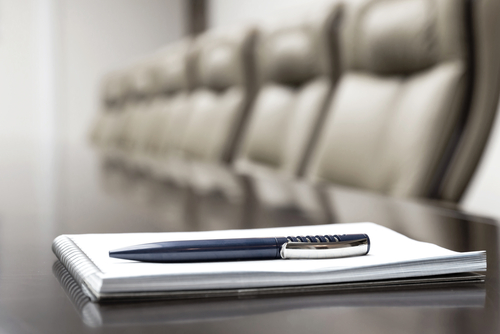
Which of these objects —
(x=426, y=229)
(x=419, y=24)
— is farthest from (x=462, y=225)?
(x=419, y=24)

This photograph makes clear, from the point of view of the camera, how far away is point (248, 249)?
25cm

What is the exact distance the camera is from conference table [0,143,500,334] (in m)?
0.20

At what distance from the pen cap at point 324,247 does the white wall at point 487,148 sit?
29cm

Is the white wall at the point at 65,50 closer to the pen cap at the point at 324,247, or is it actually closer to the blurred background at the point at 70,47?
the blurred background at the point at 70,47

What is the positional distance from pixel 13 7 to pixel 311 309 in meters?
5.14

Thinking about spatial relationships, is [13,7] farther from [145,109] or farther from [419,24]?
[419,24]

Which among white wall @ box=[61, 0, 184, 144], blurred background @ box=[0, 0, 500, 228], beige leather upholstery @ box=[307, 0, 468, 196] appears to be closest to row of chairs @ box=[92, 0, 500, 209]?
beige leather upholstery @ box=[307, 0, 468, 196]

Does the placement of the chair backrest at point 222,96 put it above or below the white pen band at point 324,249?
above

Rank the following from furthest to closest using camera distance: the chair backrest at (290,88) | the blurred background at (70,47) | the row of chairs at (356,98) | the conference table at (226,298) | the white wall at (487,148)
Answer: the blurred background at (70,47) < the white wall at (487,148) < the chair backrest at (290,88) < the row of chairs at (356,98) < the conference table at (226,298)

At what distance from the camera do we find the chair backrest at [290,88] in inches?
51.7

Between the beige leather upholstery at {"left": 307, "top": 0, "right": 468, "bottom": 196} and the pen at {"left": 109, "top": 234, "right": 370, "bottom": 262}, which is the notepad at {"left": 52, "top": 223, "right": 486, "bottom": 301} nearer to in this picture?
the pen at {"left": 109, "top": 234, "right": 370, "bottom": 262}

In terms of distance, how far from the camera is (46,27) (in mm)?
4844

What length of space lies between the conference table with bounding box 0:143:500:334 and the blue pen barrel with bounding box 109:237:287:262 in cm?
2

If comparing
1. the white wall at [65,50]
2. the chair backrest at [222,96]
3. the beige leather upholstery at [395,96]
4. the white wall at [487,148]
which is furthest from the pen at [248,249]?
the white wall at [65,50]
